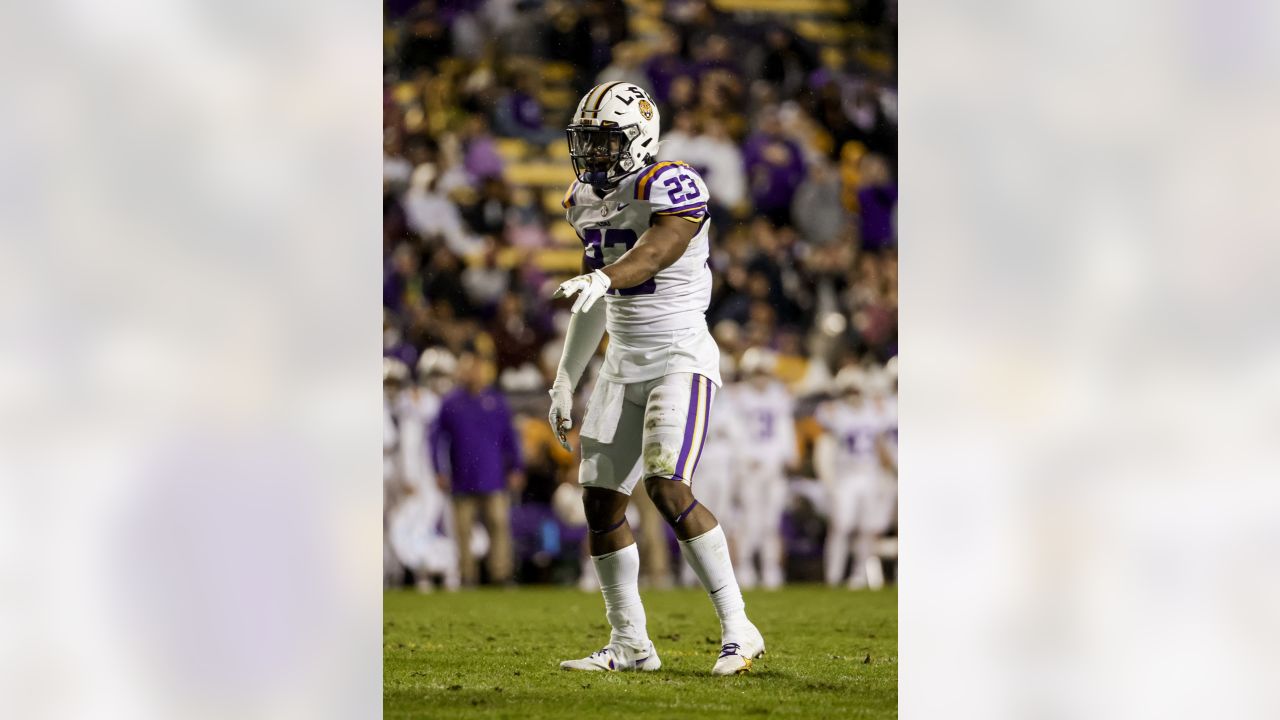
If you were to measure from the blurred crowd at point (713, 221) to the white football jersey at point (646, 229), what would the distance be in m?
3.93

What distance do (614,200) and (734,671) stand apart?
153 cm

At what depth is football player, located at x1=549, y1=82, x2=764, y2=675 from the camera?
13.6 feet

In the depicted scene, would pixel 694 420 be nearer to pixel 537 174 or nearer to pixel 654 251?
pixel 654 251

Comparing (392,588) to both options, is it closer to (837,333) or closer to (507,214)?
(507,214)

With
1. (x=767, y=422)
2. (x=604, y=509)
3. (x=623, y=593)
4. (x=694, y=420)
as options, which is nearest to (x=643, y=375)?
(x=694, y=420)

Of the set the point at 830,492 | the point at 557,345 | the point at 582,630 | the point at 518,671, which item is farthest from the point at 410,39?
the point at 518,671

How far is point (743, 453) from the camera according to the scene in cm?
852

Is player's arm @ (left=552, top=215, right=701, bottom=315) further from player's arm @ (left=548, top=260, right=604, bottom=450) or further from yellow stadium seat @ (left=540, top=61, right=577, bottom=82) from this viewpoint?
yellow stadium seat @ (left=540, top=61, right=577, bottom=82)

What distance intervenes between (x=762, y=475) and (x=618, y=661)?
14.0 ft

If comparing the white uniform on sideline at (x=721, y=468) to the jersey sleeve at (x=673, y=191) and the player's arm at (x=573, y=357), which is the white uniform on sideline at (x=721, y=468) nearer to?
the player's arm at (x=573, y=357)

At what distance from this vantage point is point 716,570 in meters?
4.16

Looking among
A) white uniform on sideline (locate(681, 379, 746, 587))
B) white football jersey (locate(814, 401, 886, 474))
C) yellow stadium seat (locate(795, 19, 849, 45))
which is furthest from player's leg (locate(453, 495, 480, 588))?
yellow stadium seat (locate(795, 19, 849, 45))

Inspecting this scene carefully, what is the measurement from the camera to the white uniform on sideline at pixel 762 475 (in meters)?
8.41

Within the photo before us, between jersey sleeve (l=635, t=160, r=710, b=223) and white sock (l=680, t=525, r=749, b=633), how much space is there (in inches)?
38.7
